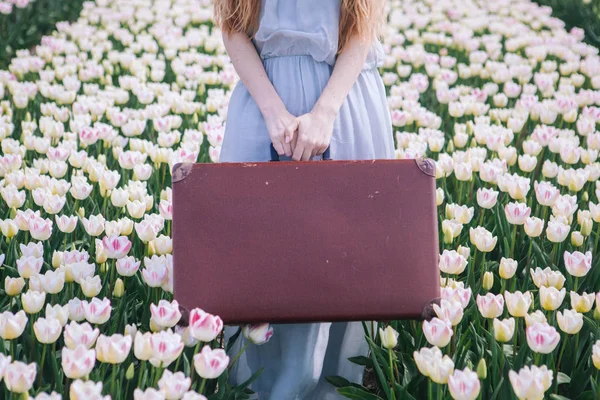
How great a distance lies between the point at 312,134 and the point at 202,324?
0.60 metres

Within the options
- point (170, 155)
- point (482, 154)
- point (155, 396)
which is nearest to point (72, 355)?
point (155, 396)

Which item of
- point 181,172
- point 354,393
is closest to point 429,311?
point 354,393

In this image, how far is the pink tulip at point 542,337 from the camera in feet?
5.64

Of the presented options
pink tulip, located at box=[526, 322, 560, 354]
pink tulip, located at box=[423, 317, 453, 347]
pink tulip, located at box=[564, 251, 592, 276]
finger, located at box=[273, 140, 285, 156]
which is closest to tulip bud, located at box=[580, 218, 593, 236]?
pink tulip, located at box=[564, 251, 592, 276]

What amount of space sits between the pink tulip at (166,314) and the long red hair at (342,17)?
0.82 m

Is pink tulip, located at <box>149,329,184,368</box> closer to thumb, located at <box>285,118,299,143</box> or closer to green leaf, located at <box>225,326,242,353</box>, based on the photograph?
green leaf, located at <box>225,326,242,353</box>

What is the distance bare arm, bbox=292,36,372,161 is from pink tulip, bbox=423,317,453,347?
1.82 ft

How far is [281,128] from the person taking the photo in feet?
6.55

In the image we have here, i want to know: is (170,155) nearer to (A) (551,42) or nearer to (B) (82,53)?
(B) (82,53)

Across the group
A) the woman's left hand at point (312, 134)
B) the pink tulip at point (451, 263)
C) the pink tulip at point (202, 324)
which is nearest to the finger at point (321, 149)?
the woman's left hand at point (312, 134)

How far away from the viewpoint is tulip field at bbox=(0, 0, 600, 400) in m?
1.73

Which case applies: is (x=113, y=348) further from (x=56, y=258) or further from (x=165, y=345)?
(x=56, y=258)

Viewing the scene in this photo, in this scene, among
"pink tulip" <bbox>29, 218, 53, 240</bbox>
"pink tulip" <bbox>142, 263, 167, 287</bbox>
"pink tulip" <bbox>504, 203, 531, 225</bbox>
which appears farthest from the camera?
"pink tulip" <bbox>504, 203, 531, 225</bbox>

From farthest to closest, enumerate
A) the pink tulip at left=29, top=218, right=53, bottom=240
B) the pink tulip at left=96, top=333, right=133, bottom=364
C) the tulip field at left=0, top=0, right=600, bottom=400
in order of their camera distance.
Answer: the pink tulip at left=29, top=218, right=53, bottom=240 → the tulip field at left=0, top=0, right=600, bottom=400 → the pink tulip at left=96, top=333, right=133, bottom=364
